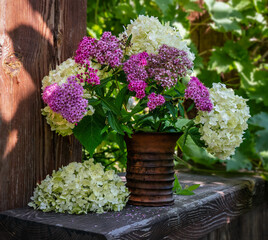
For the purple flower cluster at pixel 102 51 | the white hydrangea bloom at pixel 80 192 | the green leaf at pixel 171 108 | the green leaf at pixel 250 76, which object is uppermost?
the green leaf at pixel 250 76

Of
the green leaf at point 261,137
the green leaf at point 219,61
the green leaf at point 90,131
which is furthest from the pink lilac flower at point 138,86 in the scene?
the green leaf at point 219,61

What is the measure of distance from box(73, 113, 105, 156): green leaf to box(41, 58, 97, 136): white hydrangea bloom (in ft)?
0.14

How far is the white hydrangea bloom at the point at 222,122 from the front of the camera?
4.39 feet

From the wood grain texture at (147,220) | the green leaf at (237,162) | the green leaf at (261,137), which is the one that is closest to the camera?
the wood grain texture at (147,220)

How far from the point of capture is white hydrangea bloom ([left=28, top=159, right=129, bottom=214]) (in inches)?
51.7

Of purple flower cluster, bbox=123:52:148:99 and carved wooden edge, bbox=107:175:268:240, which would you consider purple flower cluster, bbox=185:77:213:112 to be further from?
carved wooden edge, bbox=107:175:268:240

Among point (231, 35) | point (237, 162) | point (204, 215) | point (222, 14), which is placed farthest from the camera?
point (231, 35)

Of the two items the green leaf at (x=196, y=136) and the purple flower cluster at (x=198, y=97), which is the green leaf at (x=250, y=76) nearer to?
the green leaf at (x=196, y=136)

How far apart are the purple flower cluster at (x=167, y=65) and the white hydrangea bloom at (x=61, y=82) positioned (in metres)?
0.20

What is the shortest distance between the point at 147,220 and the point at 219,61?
2.04 m

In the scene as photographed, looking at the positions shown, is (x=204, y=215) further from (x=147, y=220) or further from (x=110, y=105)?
(x=110, y=105)

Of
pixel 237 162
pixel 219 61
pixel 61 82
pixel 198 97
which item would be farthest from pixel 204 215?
pixel 219 61

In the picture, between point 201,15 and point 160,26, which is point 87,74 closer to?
point 160,26

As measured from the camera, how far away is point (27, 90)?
4.64 ft
